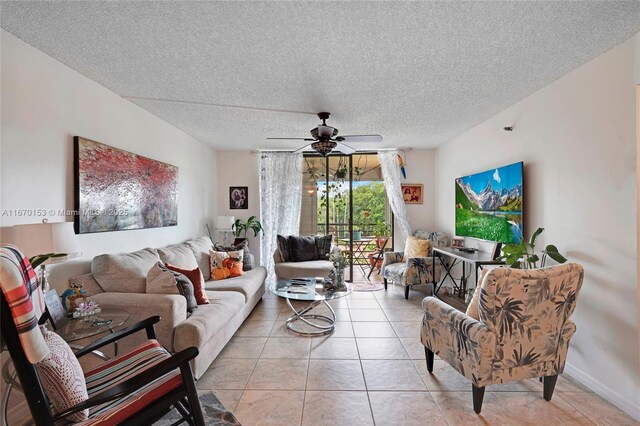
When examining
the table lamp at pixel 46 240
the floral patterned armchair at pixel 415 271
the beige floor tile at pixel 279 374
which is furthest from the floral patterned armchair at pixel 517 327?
the table lamp at pixel 46 240

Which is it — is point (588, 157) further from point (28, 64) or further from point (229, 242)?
point (229, 242)

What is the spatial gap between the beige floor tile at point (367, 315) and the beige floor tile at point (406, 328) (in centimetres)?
21

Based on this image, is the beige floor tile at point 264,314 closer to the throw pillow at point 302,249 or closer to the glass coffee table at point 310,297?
the glass coffee table at point 310,297

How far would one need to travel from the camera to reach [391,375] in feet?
8.38

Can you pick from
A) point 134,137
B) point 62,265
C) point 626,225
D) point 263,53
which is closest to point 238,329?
point 62,265

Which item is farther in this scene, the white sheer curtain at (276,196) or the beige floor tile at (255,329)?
the white sheer curtain at (276,196)

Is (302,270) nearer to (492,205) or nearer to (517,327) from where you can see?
(492,205)

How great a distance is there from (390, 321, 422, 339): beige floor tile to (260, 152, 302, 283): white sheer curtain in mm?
2713

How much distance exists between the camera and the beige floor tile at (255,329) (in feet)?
11.1

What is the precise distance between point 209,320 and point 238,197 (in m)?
3.62

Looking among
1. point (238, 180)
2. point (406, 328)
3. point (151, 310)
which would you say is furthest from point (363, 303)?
point (238, 180)

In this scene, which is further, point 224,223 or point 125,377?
point 224,223

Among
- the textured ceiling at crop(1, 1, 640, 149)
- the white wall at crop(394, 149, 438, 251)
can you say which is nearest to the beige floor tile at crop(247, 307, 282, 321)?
the textured ceiling at crop(1, 1, 640, 149)

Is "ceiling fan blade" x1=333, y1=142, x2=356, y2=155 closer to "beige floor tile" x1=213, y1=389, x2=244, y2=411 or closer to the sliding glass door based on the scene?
the sliding glass door
